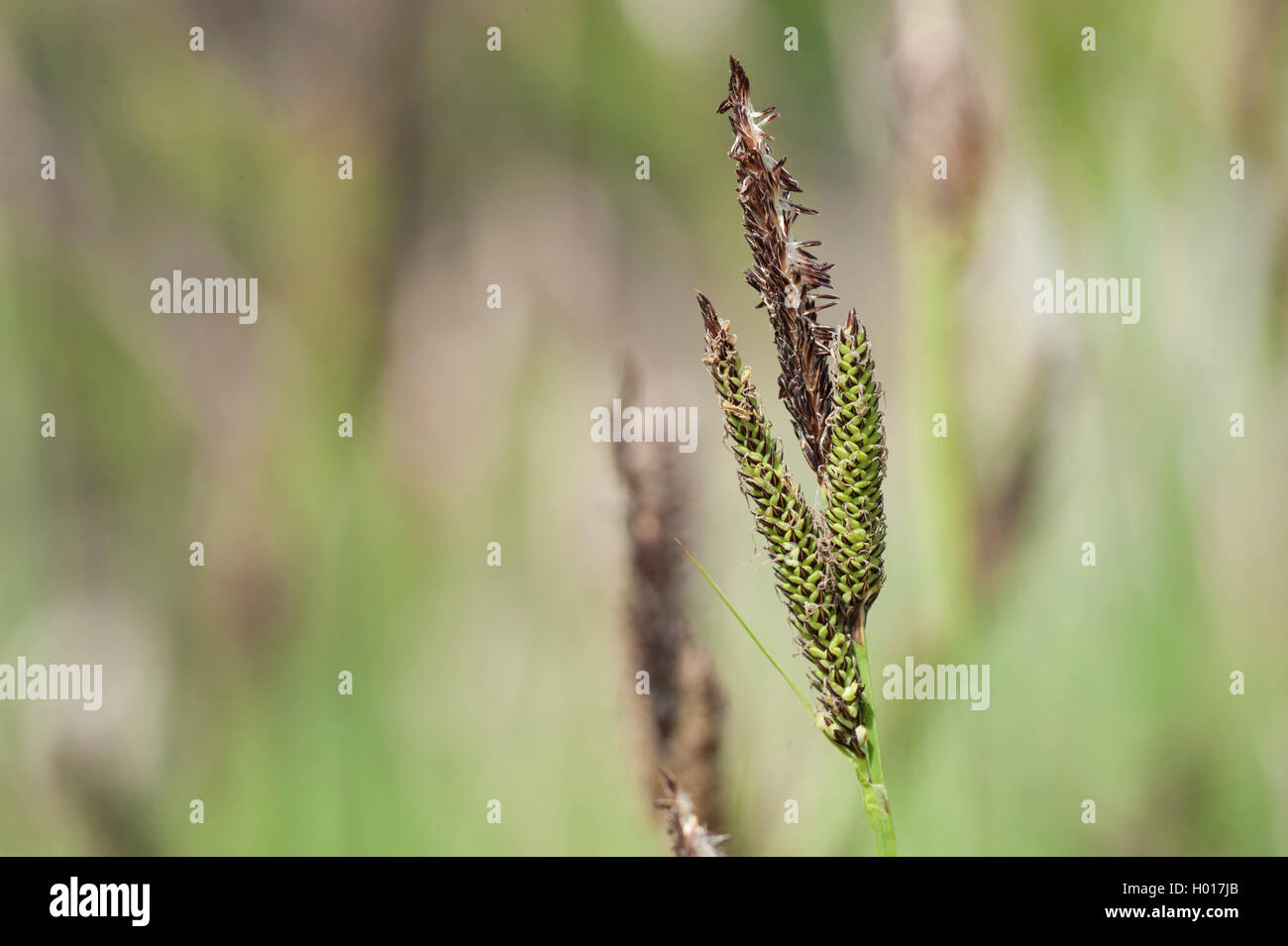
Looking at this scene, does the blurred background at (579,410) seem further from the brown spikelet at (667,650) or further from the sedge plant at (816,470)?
the sedge plant at (816,470)

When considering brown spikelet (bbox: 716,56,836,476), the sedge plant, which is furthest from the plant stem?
brown spikelet (bbox: 716,56,836,476)

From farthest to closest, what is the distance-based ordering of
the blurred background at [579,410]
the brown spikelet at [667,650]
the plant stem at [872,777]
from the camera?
the blurred background at [579,410] → the brown spikelet at [667,650] → the plant stem at [872,777]

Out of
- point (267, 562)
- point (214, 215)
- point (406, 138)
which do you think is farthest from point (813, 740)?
point (214, 215)

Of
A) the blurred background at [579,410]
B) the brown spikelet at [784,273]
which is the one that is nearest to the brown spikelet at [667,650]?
the blurred background at [579,410]

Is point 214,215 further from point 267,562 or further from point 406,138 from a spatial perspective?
point 267,562

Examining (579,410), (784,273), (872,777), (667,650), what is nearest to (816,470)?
(784,273)
